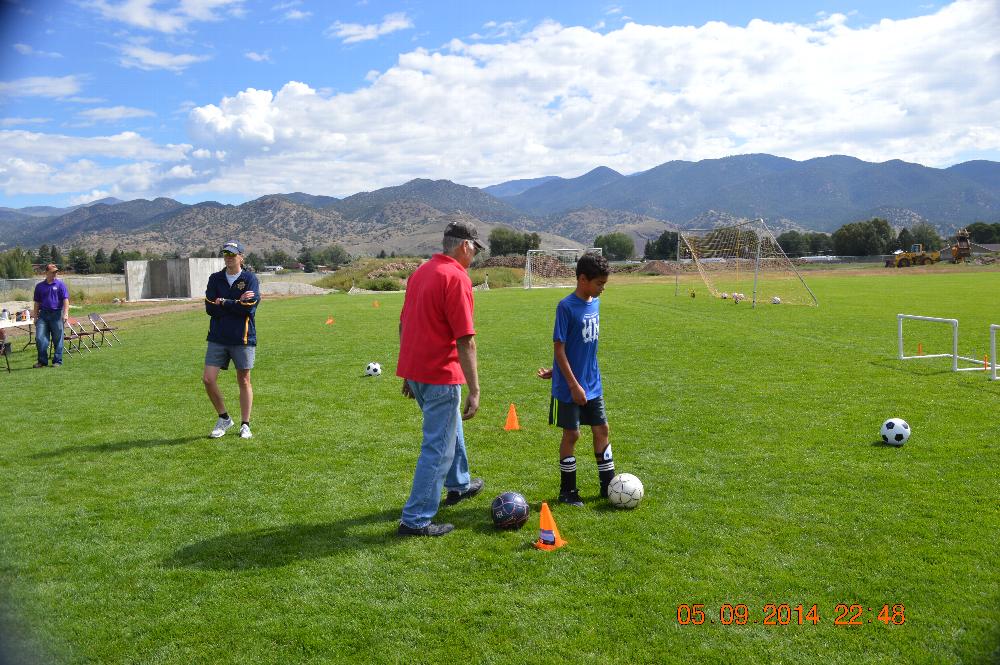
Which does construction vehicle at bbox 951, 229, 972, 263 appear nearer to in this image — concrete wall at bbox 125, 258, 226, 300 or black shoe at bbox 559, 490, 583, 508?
concrete wall at bbox 125, 258, 226, 300

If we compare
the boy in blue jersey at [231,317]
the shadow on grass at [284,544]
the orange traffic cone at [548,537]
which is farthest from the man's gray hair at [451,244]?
the boy in blue jersey at [231,317]

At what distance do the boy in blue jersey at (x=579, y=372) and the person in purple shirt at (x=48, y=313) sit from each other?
12.9m

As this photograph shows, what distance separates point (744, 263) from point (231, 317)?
144 ft

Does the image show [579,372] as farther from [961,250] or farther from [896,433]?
[961,250]

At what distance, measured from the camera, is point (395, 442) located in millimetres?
7855

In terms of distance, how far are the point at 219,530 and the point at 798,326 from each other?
1762 centimetres

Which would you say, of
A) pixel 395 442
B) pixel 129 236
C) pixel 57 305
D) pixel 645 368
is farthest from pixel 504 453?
pixel 129 236

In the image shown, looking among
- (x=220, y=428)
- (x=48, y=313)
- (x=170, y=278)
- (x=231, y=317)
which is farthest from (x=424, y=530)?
(x=170, y=278)

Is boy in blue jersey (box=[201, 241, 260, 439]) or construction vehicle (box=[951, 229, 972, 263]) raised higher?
construction vehicle (box=[951, 229, 972, 263])

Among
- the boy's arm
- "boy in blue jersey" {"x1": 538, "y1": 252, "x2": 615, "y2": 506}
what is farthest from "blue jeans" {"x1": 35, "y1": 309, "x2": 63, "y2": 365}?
the boy's arm

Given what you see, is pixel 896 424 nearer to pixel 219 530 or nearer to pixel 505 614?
pixel 505 614

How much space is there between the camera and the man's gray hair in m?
5.05

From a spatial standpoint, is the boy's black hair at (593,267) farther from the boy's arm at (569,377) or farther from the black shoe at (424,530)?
the black shoe at (424,530)

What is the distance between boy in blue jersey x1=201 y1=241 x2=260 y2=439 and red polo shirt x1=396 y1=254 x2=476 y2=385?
3.40 metres
